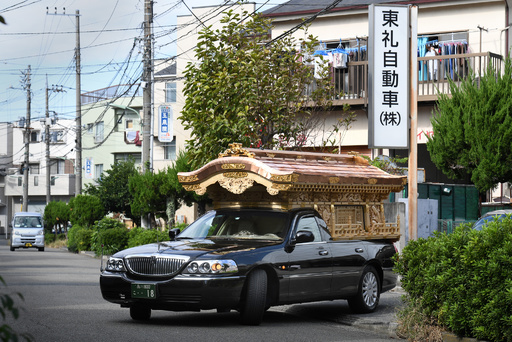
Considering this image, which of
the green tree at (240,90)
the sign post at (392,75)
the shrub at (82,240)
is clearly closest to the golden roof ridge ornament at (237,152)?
the sign post at (392,75)

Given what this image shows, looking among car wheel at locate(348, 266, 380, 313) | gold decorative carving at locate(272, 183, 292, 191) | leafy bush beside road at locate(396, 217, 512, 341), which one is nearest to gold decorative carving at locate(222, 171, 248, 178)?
gold decorative carving at locate(272, 183, 292, 191)

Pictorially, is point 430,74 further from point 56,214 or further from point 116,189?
point 56,214

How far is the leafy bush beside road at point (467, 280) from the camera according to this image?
9.68 meters

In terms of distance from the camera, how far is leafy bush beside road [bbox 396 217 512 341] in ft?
31.8

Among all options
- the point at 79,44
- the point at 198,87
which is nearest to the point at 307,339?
the point at 198,87

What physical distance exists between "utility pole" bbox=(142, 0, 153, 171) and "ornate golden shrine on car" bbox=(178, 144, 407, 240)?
14872 mm

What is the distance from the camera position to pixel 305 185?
1333 cm

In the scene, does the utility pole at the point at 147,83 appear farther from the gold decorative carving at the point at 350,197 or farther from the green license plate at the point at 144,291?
the green license plate at the point at 144,291

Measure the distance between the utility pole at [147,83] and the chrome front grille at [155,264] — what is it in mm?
18188

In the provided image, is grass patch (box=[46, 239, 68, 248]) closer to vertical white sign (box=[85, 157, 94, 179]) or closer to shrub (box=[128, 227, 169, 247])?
vertical white sign (box=[85, 157, 94, 179])

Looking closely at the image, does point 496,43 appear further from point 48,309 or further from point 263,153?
point 48,309

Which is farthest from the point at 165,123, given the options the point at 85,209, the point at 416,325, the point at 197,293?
the point at 416,325

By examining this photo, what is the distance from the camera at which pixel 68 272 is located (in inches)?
963

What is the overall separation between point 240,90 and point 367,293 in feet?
25.6
